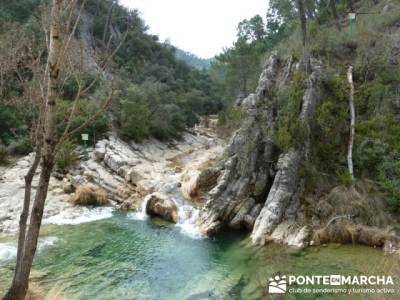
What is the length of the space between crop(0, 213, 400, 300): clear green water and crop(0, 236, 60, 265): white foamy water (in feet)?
0.82

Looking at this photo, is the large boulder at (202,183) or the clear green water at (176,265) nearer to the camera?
the clear green water at (176,265)

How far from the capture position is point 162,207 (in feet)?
50.0

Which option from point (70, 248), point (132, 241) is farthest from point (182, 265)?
point (70, 248)

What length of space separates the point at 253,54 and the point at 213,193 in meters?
25.0

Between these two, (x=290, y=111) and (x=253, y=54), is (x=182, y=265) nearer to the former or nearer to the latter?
(x=290, y=111)

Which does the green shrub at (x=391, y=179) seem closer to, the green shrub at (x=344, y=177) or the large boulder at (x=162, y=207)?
Result: the green shrub at (x=344, y=177)

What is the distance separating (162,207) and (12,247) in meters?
6.14

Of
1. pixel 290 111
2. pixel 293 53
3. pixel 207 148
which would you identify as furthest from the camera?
pixel 207 148

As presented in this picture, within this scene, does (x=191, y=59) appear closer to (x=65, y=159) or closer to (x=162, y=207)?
(x=65, y=159)

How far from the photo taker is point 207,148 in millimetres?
31844

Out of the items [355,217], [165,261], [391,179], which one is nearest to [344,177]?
[391,179]

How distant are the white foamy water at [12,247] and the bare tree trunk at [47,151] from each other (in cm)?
450

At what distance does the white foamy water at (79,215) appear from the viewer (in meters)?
14.4

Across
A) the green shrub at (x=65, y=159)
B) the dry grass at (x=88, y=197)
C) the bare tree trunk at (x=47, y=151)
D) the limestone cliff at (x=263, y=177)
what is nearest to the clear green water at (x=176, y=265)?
the limestone cliff at (x=263, y=177)
